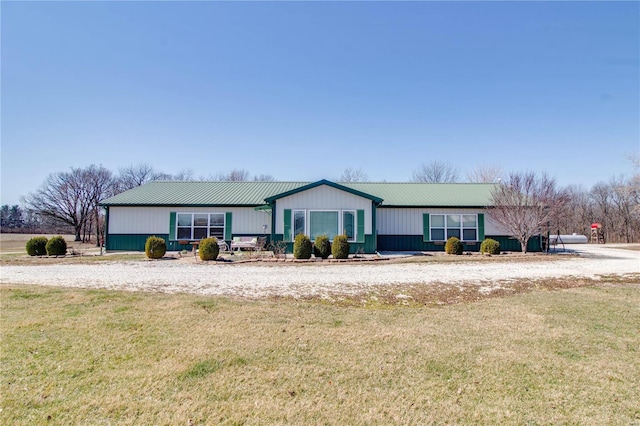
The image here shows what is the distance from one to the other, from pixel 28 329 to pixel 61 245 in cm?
1490

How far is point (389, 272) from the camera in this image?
11500 millimetres

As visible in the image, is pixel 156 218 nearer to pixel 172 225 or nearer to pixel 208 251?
pixel 172 225

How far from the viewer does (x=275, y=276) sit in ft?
34.7

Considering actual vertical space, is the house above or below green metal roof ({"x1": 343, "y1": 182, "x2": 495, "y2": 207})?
below

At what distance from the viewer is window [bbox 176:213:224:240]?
66.0ft

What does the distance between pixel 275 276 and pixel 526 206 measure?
593 inches

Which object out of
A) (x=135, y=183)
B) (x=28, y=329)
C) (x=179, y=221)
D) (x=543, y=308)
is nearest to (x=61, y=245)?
(x=179, y=221)

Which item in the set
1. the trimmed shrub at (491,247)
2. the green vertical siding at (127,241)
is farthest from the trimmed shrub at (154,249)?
the trimmed shrub at (491,247)

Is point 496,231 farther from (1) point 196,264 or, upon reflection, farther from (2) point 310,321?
(2) point 310,321

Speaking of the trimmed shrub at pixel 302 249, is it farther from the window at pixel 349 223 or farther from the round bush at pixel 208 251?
the round bush at pixel 208 251

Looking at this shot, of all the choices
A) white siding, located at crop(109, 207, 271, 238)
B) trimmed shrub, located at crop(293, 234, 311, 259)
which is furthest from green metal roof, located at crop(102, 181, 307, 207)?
trimmed shrub, located at crop(293, 234, 311, 259)

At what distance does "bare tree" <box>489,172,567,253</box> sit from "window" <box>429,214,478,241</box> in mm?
1267

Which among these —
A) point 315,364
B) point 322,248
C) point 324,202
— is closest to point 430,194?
point 324,202

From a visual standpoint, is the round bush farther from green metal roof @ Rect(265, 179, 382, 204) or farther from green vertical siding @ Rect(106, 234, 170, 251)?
green vertical siding @ Rect(106, 234, 170, 251)
